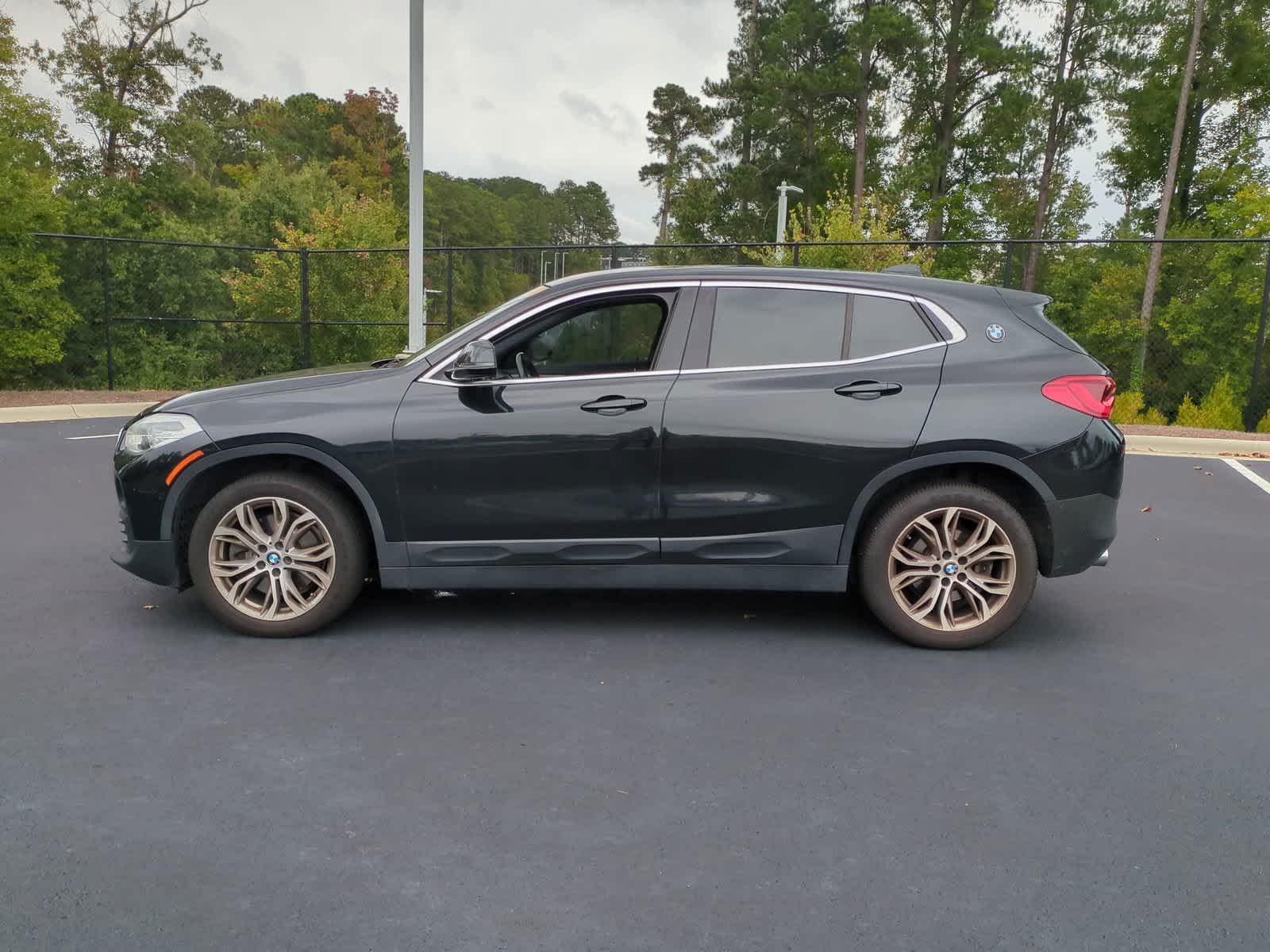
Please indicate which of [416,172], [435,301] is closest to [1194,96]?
[435,301]

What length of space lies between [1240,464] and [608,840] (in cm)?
1109

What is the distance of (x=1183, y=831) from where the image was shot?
3434mm

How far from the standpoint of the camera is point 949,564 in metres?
5.23

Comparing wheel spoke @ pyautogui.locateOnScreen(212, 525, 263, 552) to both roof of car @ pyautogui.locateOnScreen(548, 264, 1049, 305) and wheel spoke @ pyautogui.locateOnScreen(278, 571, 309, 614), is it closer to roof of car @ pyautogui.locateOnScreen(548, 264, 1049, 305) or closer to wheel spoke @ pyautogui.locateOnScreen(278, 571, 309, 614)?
wheel spoke @ pyautogui.locateOnScreen(278, 571, 309, 614)

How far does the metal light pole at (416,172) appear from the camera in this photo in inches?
506

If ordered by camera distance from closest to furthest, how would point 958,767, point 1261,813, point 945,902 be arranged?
point 945,902 < point 1261,813 < point 958,767

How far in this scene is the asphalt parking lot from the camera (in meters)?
2.91

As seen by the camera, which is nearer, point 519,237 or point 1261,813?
point 1261,813

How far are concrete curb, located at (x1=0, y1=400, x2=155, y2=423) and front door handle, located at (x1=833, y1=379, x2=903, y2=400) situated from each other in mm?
11717

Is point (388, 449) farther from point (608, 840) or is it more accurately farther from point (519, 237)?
point (519, 237)

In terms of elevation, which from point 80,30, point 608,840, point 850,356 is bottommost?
point 608,840

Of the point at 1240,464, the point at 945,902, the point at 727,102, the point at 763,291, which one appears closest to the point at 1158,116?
the point at 727,102

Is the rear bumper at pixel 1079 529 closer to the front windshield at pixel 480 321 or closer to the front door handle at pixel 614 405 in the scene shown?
the front door handle at pixel 614 405

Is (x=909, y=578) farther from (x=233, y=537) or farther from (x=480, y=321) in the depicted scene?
(x=233, y=537)
